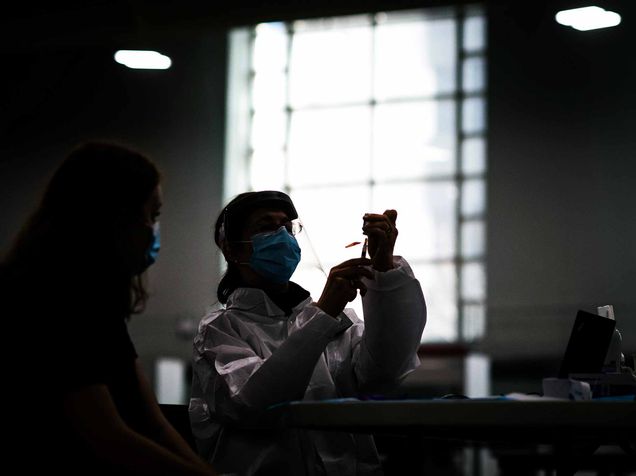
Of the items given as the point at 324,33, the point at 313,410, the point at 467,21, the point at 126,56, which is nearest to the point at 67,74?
the point at 324,33

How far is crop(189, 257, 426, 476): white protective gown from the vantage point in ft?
6.48

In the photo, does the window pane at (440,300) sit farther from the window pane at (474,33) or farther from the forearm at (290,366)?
the forearm at (290,366)

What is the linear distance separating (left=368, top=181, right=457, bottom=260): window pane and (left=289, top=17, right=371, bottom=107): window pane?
4.31 feet

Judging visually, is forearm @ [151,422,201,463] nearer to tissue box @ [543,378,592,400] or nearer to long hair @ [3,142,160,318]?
long hair @ [3,142,160,318]

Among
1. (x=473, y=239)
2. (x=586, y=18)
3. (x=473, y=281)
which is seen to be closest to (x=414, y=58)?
(x=473, y=239)

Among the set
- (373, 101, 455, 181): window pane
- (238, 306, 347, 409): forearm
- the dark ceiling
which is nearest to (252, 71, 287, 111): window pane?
(373, 101, 455, 181): window pane

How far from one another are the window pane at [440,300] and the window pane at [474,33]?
8.33 ft

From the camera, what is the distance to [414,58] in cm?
1102

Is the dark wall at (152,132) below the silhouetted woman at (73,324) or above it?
above

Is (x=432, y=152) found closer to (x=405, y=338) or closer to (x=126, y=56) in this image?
(x=126, y=56)

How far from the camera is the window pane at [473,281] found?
1017cm

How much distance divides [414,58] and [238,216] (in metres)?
8.97

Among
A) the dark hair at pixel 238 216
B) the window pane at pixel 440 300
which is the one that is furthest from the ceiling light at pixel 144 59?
the window pane at pixel 440 300

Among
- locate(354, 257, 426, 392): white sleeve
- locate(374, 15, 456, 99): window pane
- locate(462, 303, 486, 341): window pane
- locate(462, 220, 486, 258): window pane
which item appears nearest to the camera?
locate(354, 257, 426, 392): white sleeve
